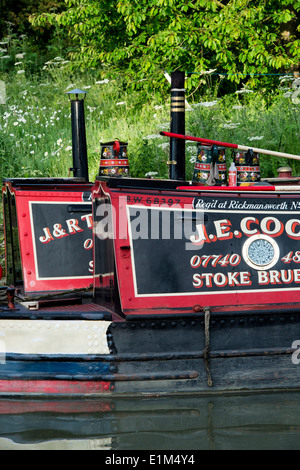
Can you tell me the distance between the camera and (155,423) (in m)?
5.57

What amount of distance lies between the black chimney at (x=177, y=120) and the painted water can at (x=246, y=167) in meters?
0.57

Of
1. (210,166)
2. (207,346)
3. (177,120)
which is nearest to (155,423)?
(207,346)

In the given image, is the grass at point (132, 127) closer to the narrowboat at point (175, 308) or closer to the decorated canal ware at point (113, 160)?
the decorated canal ware at point (113, 160)

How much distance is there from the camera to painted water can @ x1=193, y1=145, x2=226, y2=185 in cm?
658

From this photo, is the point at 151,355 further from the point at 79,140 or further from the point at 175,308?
the point at 79,140

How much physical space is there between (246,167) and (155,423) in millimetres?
2437

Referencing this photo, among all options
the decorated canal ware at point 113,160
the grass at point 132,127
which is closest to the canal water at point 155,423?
the decorated canal ware at point 113,160

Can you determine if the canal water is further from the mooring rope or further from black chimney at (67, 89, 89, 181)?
black chimney at (67, 89, 89, 181)

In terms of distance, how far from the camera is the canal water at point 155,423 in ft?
17.3

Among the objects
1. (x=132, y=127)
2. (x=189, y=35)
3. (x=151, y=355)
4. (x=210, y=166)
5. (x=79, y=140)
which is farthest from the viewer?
(x=132, y=127)

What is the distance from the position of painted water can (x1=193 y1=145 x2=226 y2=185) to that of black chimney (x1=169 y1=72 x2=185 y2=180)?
0.44m

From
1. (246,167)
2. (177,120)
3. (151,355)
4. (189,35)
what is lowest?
(151,355)

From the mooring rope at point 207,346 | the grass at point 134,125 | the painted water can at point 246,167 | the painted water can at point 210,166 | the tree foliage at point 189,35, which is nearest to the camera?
the mooring rope at point 207,346

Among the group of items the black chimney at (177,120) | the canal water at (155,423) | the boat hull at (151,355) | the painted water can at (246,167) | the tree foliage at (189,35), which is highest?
the tree foliage at (189,35)
